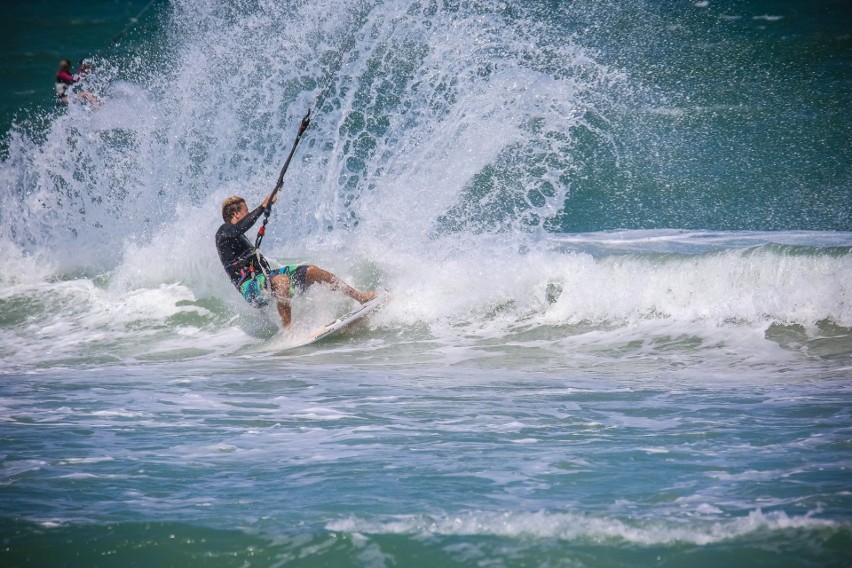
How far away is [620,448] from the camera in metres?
4.29

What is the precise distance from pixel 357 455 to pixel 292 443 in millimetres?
513

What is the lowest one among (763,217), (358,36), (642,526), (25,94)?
(642,526)

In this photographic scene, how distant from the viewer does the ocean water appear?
3477mm

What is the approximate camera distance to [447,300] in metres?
8.98

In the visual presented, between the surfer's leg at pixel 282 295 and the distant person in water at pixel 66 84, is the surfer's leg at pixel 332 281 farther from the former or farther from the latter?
the distant person in water at pixel 66 84

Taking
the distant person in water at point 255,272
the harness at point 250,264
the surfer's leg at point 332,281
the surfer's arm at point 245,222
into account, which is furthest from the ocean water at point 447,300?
the surfer's arm at point 245,222

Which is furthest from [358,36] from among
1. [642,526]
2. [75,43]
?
[75,43]

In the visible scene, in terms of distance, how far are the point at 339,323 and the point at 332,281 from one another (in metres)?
0.46

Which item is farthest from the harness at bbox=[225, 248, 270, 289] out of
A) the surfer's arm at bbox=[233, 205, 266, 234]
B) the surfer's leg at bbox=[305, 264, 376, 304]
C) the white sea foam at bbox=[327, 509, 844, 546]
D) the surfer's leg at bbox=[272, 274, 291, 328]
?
the white sea foam at bbox=[327, 509, 844, 546]

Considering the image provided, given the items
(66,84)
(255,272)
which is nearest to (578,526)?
(255,272)

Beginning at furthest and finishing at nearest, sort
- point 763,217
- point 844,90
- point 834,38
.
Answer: point 834,38 → point 844,90 → point 763,217

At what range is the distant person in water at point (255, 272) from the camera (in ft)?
27.0

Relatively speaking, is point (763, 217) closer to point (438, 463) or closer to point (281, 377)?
point (281, 377)

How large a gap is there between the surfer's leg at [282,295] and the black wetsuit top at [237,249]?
0.26 meters
